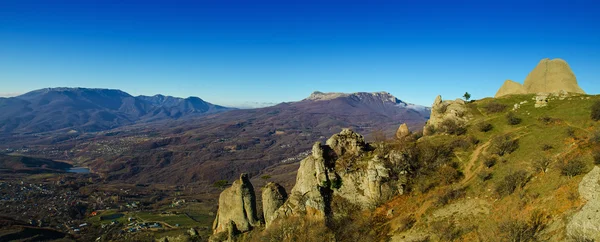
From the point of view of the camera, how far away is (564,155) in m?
32.5

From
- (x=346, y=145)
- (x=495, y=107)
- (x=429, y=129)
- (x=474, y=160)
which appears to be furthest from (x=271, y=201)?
(x=495, y=107)

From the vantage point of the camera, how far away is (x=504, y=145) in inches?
1574

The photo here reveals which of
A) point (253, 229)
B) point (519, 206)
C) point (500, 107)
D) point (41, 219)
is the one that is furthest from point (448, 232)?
point (41, 219)

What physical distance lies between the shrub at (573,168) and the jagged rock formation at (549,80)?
50.4m

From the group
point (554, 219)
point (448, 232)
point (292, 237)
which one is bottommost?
point (292, 237)

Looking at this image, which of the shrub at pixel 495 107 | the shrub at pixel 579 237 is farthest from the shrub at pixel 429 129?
the shrub at pixel 579 237

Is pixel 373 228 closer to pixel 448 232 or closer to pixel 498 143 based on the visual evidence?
pixel 448 232

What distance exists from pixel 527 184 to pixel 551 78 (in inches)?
2234

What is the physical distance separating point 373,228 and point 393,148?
566 inches

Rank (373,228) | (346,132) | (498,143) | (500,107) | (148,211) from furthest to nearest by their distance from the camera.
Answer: (148,211), (500,107), (346,132), (498,143), (373,228)

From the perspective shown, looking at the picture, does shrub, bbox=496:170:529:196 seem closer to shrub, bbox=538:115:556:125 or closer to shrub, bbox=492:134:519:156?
shrub, bbox=492:134:519:156

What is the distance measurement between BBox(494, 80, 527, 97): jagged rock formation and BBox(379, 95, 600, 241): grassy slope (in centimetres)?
2636

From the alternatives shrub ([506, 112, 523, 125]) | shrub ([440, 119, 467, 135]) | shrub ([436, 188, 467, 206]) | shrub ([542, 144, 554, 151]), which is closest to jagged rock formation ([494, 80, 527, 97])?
shrub ([506, 112, 523, 125])

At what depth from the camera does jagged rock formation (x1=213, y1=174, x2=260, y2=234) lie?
48.9m
